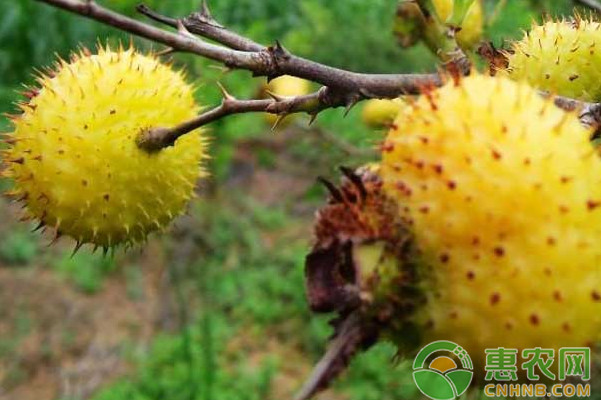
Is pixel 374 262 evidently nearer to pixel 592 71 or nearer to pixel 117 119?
pixel 117 119

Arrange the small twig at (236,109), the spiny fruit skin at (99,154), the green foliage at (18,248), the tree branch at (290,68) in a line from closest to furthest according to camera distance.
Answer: the tree branch at (290,68), the small twig at (236,109), the spiny fruit skin at (99,154), the green foliage at (18,248)

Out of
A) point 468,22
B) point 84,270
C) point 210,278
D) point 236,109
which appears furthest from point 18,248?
point 236,109

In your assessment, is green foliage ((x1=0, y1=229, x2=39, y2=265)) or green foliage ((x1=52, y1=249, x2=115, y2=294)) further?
green foliage ((x1=0, y1=229, x2=39, y2=265))

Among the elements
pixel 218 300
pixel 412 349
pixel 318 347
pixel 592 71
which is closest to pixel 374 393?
pixel 318 347
